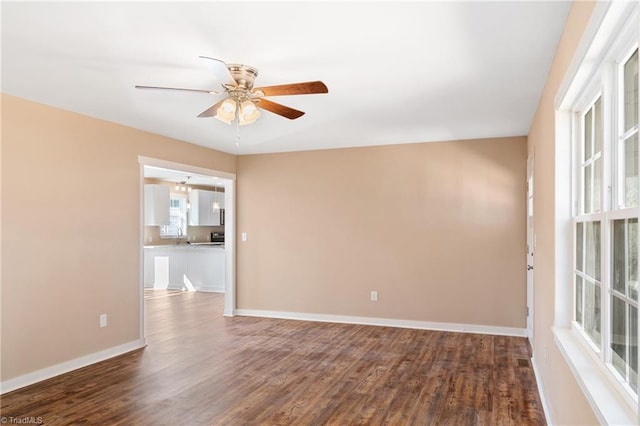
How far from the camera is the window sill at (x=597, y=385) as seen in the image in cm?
138

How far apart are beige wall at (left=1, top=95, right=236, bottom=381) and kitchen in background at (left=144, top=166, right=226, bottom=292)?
350 cm

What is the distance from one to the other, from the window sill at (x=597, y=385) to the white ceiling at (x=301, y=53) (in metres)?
1.69

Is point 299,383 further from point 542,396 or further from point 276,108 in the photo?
point 276,108

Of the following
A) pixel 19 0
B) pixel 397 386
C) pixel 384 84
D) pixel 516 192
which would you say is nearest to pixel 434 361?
pixel 397 386

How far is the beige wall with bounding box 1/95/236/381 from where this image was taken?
3617 millimetres

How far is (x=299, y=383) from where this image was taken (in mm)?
3729

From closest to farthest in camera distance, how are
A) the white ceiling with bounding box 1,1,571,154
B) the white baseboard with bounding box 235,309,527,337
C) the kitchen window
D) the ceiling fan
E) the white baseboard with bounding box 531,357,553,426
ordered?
the white ceiling with bounding box 1,1,571,154 < the ceiling fan < the white baseboard with bounding box 531,357,553,426 < the white baseboard with bounding box 235,309,527,337 < the kitchen window

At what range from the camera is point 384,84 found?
334 cm

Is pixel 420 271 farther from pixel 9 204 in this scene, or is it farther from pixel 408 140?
pixel 9 204

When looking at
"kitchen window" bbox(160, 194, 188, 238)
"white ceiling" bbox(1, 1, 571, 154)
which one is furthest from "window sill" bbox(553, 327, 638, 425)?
"kitchen window" bbox(160, 194, 188, 238)

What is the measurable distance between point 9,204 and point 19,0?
2081 millimetres

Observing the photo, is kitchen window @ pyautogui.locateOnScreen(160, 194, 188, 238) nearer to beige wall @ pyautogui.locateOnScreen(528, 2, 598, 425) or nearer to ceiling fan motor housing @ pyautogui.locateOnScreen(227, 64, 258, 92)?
ceiling fan motor housing @ pyautogui.locateOnScreen(227, 64, 258, 92)

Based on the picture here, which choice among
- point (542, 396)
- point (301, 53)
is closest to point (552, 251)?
point (542, 396)

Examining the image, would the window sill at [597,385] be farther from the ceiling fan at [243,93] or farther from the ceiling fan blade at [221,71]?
the ceiling fan blade at [221,71]
